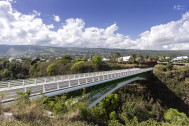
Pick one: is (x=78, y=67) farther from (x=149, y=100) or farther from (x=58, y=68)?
(x=149, y=100)

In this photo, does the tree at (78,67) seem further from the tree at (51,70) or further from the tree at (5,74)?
the tree at (5,74)

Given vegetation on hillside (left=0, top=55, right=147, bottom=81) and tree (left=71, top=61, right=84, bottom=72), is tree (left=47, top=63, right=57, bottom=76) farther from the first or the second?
tree (left=71, top=61, right=84, bottom=72)

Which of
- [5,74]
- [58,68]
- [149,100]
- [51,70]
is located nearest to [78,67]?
[58,68]

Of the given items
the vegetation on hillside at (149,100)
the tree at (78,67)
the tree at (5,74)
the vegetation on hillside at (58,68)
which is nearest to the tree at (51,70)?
the vegetation on hillside at (58,68)

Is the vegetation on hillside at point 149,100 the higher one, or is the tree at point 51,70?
the tree at point 51,70

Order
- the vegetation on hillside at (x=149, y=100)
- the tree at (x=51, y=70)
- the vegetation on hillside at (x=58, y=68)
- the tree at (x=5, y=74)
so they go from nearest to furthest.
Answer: the vegetation on hillside at (x=149, y=100)
the tree at (x=51, y=70)
the vegetation on hillside at (x=58, y=68)
the tree at (x=5, y=74)

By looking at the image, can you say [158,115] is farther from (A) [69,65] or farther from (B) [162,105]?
(A) [69,65]

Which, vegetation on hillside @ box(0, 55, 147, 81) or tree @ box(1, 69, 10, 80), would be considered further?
tree @ box(1, 69, 10, 80)

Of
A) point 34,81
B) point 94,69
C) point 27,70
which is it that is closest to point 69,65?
point 94,69

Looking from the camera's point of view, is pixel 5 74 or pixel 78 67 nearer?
pixel 78 67

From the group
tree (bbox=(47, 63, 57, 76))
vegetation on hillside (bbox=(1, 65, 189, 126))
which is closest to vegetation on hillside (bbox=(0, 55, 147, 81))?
tree (bbox=(47, 63, 57, 76))

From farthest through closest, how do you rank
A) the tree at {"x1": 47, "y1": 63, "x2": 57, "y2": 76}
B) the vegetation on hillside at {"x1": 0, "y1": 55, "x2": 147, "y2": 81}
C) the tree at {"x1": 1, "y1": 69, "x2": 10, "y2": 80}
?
the tree at {"x1": 1, "y1": 69, "x2": 10, "y2": 80} → the vegetation on hillside at {"x1": 0, "y1": 55, "x2": 147, "y2": 81} → the tree at {"x1": 47, "y1": 63, "x2": 57, "y2": 76}

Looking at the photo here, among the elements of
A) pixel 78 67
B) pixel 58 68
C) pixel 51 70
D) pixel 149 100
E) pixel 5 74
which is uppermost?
pixel 78 67

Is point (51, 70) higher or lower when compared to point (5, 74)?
higher
